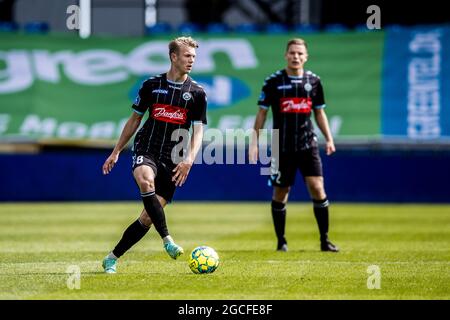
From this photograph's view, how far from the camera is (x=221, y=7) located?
27562mm

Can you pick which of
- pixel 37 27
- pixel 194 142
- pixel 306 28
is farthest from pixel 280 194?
pixel 37 27

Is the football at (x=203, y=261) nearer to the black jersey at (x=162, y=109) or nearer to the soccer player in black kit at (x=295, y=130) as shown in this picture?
the black jersey at (x=162, y=109)

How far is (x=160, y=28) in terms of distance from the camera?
89.1 feet

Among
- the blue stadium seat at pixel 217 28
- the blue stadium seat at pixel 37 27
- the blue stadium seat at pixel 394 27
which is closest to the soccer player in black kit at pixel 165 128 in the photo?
the blue stadium seat at pixel 394 27

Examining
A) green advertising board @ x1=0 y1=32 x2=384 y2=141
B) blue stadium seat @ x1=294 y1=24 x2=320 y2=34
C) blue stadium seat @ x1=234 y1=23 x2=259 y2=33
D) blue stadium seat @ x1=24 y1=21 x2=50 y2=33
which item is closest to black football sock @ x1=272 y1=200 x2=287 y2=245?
green advertising board @ x1=0 y1=32 x2=384 y2=141

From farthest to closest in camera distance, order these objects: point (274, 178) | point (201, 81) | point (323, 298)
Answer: point (201, 81) → point (274, 178) → point (323, 298)

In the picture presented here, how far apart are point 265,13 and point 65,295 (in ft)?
64.8

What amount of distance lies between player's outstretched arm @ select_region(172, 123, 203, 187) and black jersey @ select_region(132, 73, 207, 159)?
0.61 ft

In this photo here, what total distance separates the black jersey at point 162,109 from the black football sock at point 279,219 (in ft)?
10.2

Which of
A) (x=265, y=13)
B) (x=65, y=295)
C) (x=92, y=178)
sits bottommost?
(x=92, y=178)

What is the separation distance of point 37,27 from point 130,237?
60.0 ft

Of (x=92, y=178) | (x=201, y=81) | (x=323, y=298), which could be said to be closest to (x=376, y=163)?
(x=201, y=81)
